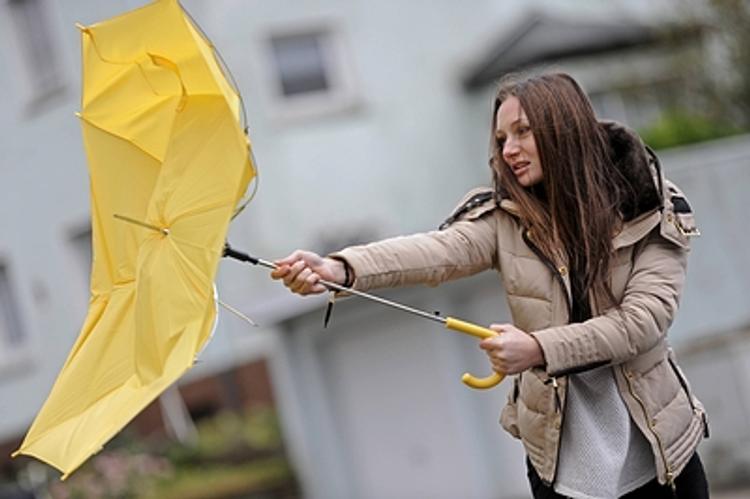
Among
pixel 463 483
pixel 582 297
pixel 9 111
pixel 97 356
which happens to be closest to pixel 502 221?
pixel 582 297

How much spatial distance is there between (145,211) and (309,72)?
16853 millimetres

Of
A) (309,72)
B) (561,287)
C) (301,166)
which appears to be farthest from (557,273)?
(309,72)

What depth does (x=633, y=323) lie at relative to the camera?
14.4 feet

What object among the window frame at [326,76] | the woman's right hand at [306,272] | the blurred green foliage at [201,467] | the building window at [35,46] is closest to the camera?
the woman's right hand at [306,272]

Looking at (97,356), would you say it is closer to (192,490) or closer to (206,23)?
(192,490)

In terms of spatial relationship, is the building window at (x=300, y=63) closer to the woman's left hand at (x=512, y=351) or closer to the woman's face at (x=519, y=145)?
the woman's face at (x=519, y=145)

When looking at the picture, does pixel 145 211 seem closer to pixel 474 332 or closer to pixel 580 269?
pixel 474 332

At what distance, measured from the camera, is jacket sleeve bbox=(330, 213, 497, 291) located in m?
4.36

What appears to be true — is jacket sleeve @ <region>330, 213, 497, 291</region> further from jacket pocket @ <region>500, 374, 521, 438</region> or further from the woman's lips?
jacket pocket @ <region>500, 374, 521, 438</region>

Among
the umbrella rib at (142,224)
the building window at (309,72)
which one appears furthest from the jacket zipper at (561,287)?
the building window at (309,72)

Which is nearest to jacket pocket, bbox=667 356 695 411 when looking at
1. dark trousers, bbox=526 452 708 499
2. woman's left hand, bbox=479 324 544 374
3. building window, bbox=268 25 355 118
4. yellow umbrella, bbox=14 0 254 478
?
dark trousers, bbox=526 452 708 499

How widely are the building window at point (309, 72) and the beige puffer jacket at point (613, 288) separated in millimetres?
16471

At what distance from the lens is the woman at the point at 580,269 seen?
4473 millimetres

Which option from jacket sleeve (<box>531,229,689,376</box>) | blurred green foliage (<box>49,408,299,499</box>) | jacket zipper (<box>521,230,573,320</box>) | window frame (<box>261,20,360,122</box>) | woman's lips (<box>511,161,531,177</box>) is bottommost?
blurred green foliage (<box>49,408,299,499</box>)
